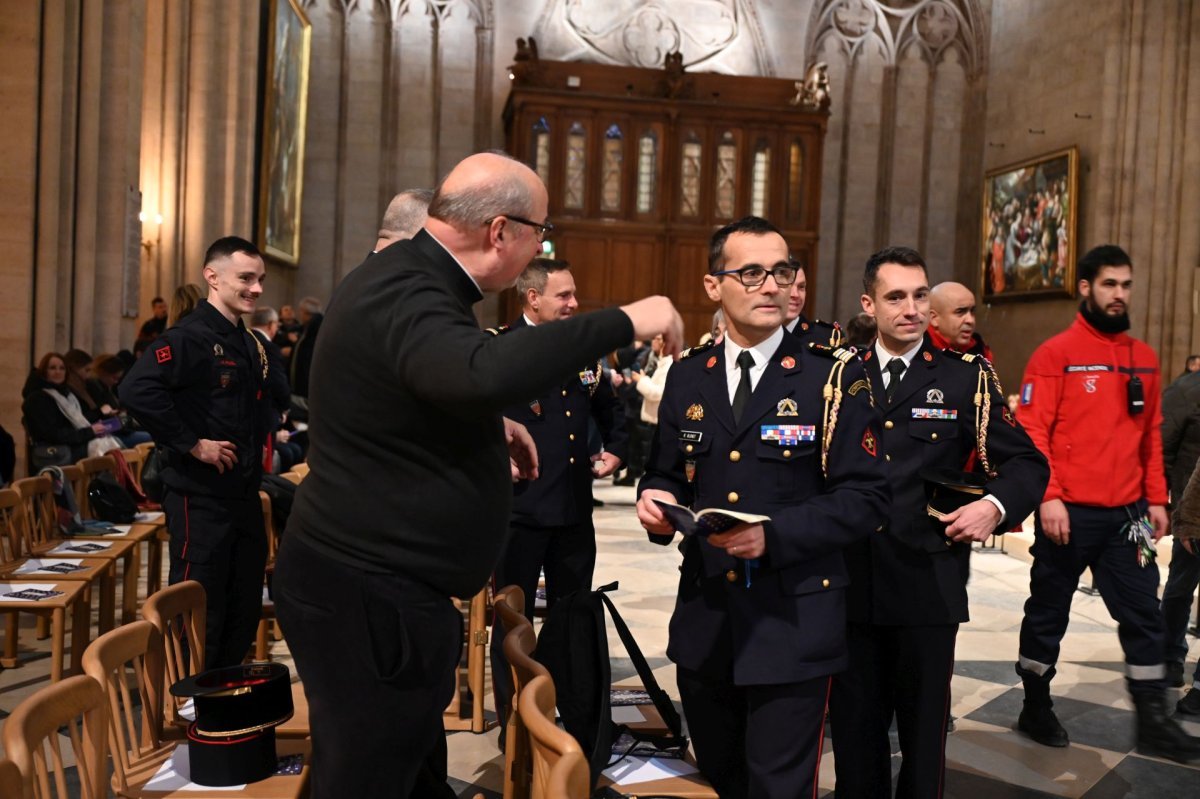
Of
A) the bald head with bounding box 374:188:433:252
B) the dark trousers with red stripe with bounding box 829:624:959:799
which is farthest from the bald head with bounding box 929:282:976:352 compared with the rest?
the bald head with bounding box 374:188:433:252

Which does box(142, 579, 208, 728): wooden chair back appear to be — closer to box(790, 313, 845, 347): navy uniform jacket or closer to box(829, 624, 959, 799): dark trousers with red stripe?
box(829, 624, 959, 799): dark trousers with red stripe

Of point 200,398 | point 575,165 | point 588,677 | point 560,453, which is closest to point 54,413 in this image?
point 200,398

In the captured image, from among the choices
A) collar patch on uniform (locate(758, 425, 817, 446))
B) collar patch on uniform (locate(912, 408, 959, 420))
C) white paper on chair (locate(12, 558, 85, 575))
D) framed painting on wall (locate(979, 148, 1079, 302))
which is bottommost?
white paper on chair (locate(12, 558, 85, 575))

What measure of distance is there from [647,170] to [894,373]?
12.6 meters

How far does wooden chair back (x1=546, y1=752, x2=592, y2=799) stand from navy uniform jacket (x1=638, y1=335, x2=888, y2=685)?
73cm

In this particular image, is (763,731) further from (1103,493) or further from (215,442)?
(215,442)

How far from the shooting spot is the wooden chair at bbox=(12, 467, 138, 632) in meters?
5.14

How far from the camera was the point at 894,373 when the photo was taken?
3.32m

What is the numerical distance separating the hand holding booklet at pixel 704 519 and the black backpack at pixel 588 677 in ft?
1.43

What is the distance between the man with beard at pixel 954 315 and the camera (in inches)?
163

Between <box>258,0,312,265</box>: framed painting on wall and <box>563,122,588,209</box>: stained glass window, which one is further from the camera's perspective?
Result: <box>563,122,588,209</box>: stained glass window

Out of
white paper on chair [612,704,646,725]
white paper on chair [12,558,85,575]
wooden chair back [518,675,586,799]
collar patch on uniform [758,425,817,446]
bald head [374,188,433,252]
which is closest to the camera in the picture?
wooden chair back [518,675,586,799]

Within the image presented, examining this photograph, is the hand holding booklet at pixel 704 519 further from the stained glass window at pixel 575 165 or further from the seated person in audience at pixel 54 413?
the stained glass window at pixel 575 165

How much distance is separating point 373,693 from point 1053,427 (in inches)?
133
